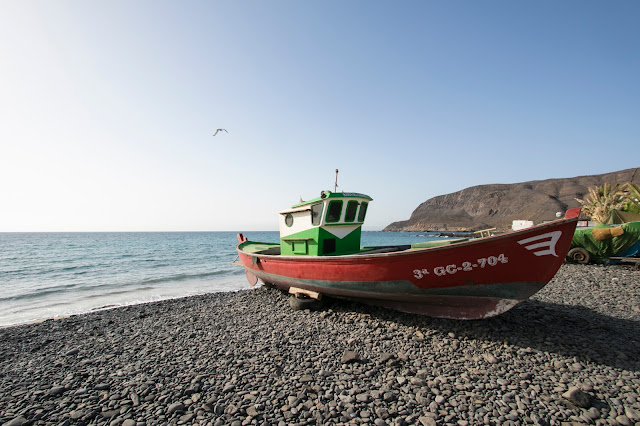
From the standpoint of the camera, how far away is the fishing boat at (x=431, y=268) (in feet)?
18.3

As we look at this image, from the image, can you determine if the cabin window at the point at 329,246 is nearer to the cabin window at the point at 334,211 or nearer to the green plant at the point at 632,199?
the cabin window at the point at 334,211

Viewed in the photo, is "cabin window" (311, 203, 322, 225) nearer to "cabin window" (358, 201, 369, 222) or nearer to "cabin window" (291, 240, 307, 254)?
"cabin window" (291, 240, 307, 254)

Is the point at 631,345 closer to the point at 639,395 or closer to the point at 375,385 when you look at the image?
the point at 639,395

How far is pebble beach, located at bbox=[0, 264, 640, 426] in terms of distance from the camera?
3.91 metres

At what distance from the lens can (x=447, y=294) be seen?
20.6ft

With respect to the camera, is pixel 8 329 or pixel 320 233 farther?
pixel 320 233

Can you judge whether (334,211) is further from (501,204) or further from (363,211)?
(501,204)

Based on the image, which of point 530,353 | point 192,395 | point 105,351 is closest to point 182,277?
point 105,351

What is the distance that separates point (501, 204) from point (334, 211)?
5591 inches

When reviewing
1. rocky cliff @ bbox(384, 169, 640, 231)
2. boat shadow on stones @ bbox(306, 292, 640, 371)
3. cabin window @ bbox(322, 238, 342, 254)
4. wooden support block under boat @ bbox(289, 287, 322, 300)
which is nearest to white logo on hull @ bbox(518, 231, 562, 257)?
boat shadow on stones @ bbox(306, 292, 640, 371)

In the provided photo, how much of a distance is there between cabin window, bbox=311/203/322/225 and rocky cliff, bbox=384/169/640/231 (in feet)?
282

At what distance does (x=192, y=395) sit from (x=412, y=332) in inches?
179

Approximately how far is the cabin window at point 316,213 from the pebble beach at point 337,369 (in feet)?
9.36

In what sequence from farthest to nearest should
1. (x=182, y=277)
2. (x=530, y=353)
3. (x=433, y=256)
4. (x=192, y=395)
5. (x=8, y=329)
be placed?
1. (x=182, y=277)
2. (x=8, y=329)
3. (x=433, y=256)
4. (x=530, y=353)
5. (x=192, y=395)
